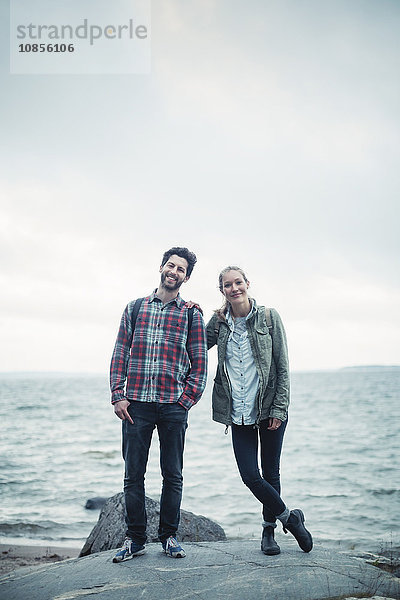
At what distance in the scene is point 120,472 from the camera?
58.4 ft

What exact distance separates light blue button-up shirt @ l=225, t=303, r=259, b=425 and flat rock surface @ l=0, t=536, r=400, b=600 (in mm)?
1275

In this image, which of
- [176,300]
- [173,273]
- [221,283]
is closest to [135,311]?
[176,300]

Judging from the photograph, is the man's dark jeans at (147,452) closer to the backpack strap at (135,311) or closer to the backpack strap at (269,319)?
the backpack strap at (135,311)

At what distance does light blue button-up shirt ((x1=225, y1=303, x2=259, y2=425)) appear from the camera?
4.62 metres

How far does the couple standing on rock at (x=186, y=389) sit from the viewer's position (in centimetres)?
459

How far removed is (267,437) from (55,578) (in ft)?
7.42

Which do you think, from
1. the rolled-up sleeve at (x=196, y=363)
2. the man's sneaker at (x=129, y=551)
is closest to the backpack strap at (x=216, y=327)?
the rolled-up sleeve at (x=196, y=363)

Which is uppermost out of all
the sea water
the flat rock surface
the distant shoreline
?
the flat rock surface

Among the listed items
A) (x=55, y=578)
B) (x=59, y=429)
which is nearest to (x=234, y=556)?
(x=55, y=578)

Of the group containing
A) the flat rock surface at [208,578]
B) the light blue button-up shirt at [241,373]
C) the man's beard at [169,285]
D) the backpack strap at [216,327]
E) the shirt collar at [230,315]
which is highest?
the man's beard at [169,285]

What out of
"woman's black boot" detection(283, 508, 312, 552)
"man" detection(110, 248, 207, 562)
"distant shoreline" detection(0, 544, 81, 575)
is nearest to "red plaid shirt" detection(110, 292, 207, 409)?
"man" detection(110, 248, 207, 562)

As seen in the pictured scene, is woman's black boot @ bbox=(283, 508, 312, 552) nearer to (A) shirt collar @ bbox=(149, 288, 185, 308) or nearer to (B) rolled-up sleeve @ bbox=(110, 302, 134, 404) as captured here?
(B) rolled-up sleeve @ bbox=(110, 302, 134, 404)

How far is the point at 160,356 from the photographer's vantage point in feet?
15.4

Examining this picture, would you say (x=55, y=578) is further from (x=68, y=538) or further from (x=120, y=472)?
(x=120, y=472)
